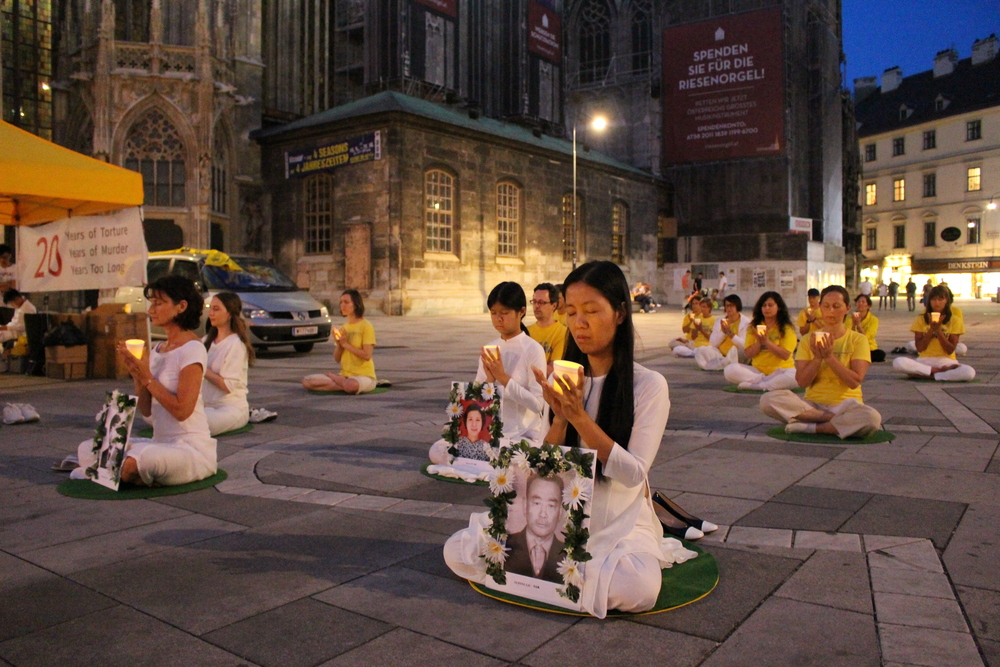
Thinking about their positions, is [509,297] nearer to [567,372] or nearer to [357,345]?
[567,372]

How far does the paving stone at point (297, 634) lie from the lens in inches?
108

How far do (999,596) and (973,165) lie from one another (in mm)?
62524

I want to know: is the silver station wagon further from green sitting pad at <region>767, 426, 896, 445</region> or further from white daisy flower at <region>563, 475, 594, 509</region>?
white daisy flower at <region>563, 475, 594, 509</region>

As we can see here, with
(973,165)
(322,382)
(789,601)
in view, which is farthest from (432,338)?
(973,165)

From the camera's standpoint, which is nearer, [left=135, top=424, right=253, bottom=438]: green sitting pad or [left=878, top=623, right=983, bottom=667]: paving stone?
[left=878, top=623, right=983, bottom=667]: paving stone

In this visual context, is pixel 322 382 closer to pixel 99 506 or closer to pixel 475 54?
pixel 99 506

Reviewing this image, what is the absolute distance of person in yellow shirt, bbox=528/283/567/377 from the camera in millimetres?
7285

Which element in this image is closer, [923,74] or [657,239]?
[657,239]

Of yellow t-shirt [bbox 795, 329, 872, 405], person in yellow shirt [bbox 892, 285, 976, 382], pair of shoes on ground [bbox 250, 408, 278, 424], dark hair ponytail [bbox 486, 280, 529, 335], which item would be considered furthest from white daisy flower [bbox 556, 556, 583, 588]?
person in yellow shirt [bbox 892, 285, 976, 382]

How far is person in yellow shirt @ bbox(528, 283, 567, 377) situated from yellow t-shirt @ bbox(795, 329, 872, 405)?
2.01 meters

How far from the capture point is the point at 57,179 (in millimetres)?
8594

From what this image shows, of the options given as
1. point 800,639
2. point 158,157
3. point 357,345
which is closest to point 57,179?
point 357,345

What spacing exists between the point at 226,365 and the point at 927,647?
5726 mm

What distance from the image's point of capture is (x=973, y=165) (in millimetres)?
56375
